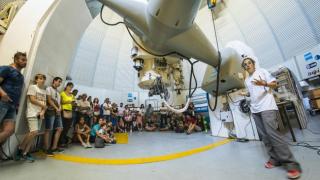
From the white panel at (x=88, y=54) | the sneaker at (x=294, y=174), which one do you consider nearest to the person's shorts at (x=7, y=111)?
the sneaker at (x=294, y=174)

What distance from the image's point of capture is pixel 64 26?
2.94 m

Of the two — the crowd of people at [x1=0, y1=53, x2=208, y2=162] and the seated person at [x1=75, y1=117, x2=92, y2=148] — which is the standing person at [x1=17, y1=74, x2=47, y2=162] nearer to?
the crowd of people at [x1=0, y1=53, x2=208, y2=162]

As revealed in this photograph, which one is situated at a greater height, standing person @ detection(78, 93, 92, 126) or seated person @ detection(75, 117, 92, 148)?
standing person @ detection(78, 93, 92, 126)

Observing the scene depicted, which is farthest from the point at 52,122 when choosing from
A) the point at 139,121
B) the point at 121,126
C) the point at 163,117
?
the point at 163,117

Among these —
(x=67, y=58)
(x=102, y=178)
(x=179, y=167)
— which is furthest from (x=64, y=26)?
(x=179, y=167)

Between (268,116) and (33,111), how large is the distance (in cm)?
316

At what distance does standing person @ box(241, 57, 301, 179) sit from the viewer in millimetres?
1316

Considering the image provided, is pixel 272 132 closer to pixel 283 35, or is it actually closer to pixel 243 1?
pixel 283 35

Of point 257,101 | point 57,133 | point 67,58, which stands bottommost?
point 57,133

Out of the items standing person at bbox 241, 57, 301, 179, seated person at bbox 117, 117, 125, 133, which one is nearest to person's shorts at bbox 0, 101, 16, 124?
standing person at bbox 241, 57, 301, 179

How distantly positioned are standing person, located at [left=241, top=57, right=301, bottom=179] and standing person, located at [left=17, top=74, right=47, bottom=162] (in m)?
3.01

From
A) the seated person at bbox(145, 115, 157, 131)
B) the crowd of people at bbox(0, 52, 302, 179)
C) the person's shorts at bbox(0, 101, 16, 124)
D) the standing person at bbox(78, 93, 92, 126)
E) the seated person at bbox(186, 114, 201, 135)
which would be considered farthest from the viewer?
the seated person at bbox(145, 115, 157, 131)

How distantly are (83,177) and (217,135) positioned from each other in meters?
3.22

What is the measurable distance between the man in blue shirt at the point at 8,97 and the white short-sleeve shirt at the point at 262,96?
9.64 feet
